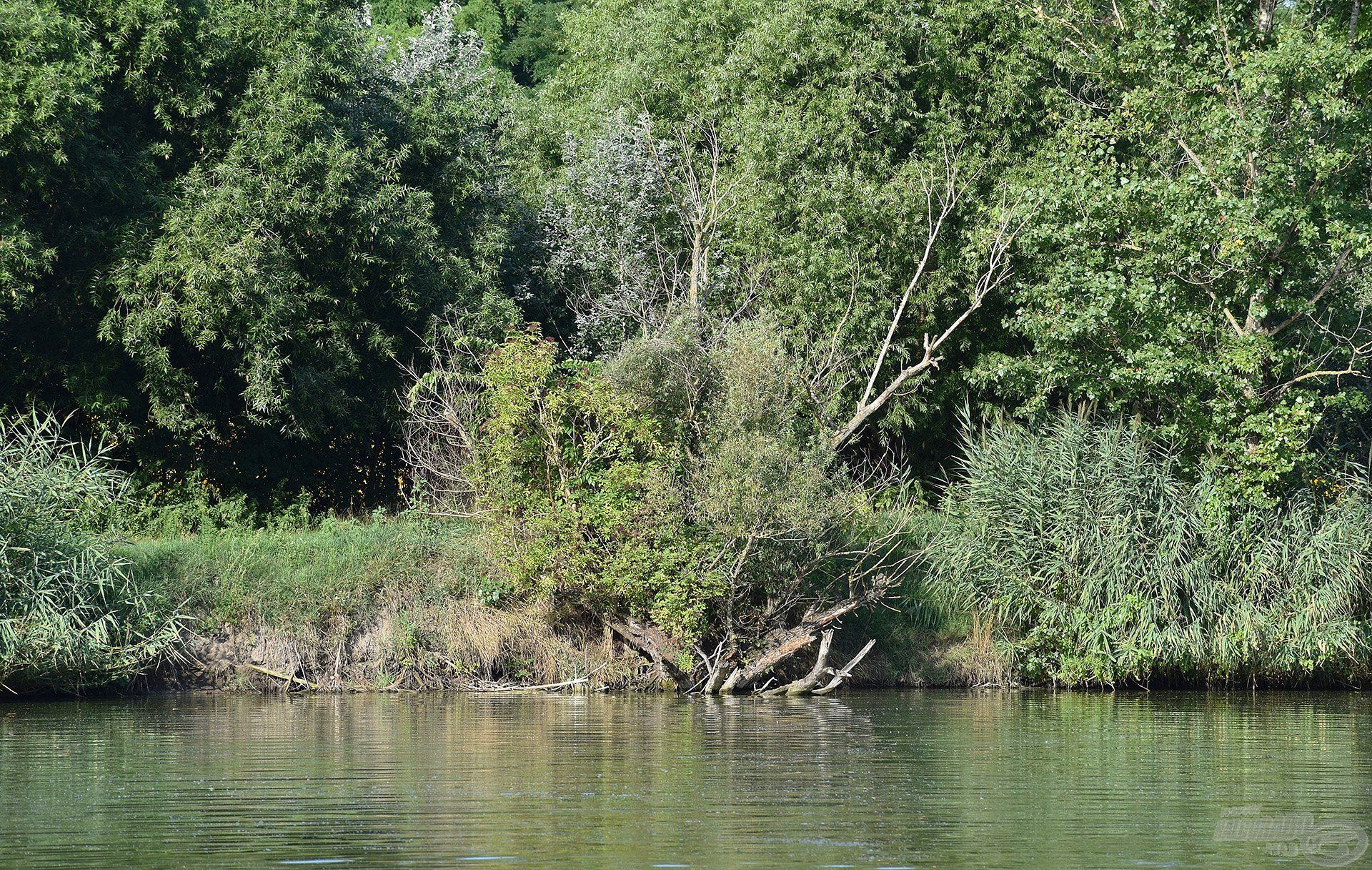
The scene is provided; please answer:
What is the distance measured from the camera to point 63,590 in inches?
864

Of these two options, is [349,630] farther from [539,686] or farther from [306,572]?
[539,686]

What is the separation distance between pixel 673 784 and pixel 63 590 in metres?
12.5

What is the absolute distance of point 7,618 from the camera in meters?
21.2

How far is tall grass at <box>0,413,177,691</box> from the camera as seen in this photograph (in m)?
21.4

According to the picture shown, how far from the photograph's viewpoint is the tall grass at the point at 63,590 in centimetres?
2144

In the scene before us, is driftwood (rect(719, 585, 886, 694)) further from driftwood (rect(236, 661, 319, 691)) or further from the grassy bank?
Result: driftwood (rect(236, 661, 319, 691))

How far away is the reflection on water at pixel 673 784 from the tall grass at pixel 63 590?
90 centimetres

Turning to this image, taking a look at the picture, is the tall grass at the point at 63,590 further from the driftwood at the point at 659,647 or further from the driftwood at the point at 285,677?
the driftwood at the point at 659,647

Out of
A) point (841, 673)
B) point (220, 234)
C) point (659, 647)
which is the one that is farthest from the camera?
point (220, 234)

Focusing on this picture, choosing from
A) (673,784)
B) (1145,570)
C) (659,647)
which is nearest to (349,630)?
(659,647)

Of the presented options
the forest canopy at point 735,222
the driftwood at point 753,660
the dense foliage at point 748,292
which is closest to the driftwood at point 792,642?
the driftwood at point 753,660

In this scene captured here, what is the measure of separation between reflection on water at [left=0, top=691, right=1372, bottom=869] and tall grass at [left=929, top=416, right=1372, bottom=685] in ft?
7.20

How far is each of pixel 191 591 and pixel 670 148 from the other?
624 inches

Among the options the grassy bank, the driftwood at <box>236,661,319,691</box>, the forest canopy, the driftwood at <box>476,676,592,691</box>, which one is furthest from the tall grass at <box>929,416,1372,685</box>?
the driftwood at <box>236,661,319,691</box>
